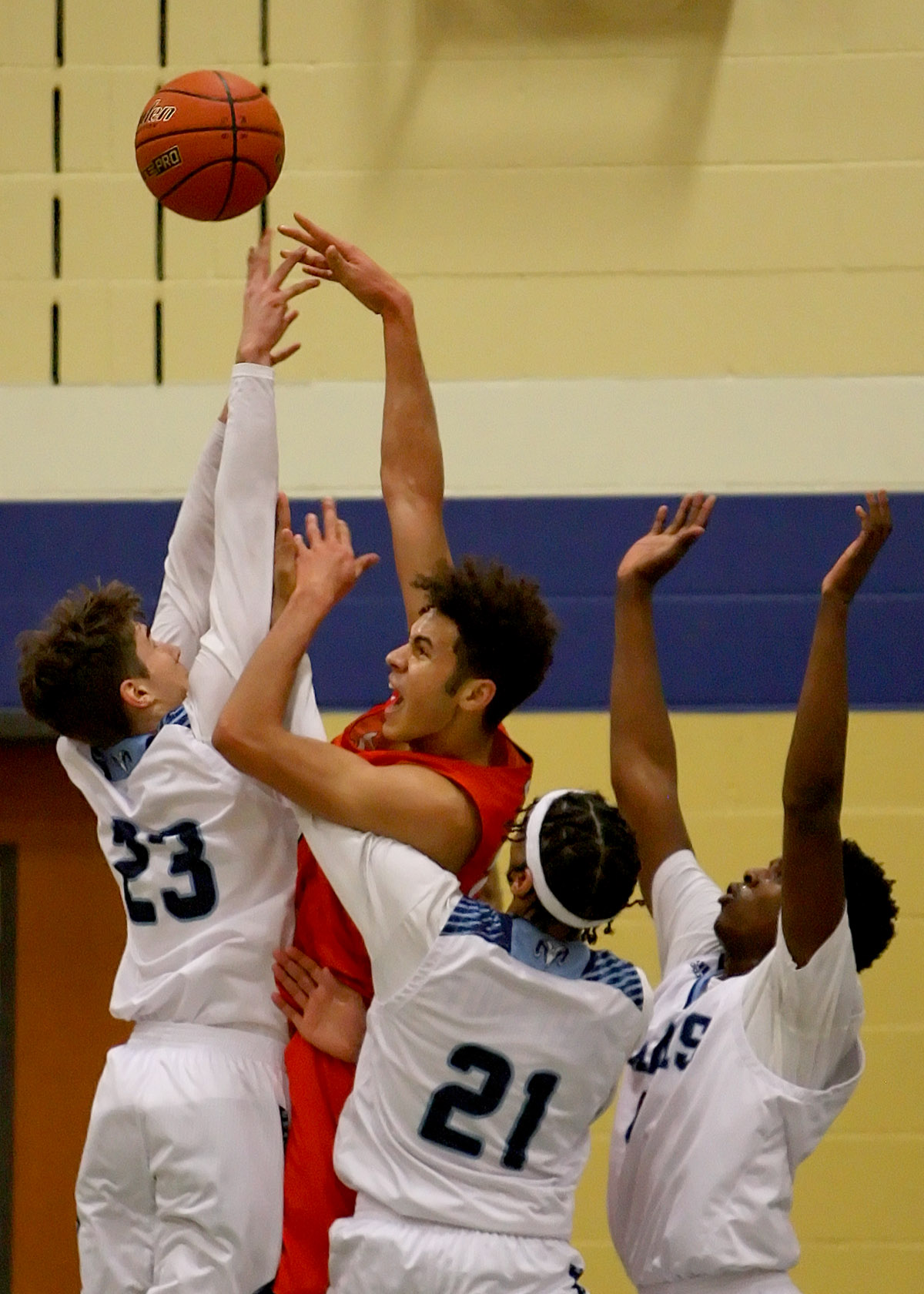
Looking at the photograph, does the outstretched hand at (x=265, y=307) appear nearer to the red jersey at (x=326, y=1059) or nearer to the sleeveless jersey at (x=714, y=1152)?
the red jersey at (x=326, y=1059)

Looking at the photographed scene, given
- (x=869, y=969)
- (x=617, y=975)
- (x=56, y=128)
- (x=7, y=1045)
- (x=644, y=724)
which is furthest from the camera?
(x=56, y=128)

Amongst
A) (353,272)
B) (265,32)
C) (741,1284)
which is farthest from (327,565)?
(265,32)

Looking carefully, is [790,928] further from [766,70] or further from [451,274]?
[766,70]

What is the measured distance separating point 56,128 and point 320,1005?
3.17m

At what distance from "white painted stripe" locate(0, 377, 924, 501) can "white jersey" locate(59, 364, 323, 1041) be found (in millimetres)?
1713

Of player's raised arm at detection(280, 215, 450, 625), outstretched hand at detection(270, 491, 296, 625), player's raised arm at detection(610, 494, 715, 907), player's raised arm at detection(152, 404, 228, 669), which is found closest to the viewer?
outstretched hand at detection(270, 491, 296, 625)

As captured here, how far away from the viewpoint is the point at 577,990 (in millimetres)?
2738

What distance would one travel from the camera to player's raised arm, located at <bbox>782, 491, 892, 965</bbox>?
280 centimetres

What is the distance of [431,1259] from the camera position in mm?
2693

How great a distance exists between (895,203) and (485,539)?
1.61 metres

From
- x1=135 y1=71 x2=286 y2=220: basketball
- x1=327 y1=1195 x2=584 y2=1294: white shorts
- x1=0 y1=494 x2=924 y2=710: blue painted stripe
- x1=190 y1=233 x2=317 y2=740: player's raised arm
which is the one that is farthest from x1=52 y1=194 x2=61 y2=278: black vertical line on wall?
x1=327 y1=1195 x2=584 y2=1294: white shorts

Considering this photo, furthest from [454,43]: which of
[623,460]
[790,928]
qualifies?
[790,928]

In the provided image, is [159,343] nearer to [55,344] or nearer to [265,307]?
[55,344]

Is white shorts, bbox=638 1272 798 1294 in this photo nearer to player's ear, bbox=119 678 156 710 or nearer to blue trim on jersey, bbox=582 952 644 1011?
blue trim on jersey, bbox=582 952 644 1011
